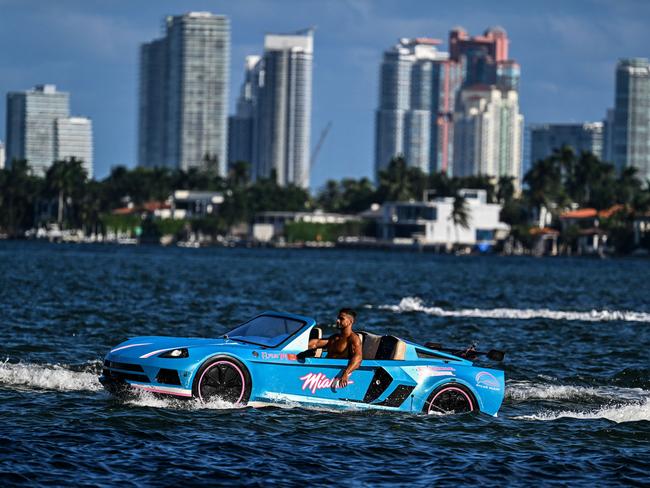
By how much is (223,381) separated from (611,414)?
21.7ft

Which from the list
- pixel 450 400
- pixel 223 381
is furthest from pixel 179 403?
pixel 450 400

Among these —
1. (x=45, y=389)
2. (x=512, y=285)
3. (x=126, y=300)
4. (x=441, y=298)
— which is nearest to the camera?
(x=45, y=389)

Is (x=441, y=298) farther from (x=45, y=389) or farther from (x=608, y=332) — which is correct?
(x=45, y=389)

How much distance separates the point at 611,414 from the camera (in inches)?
891

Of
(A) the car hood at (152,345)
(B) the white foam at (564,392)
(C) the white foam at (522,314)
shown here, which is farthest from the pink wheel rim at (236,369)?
(C) the white foam at (522,314)

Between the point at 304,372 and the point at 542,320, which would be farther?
the point at 542,320

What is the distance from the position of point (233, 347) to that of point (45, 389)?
4.35 metres

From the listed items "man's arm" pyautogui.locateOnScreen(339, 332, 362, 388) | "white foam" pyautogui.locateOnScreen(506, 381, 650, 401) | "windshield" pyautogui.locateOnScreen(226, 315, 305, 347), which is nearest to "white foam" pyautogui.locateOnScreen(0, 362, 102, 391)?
"windshield" pyautogui.locateOnScreen(226, 315, 305, 347)

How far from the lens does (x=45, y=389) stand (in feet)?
74.8

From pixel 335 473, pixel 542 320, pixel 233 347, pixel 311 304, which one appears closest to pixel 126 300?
pixel 311 304

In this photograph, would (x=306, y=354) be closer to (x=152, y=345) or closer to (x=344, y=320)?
(x=344, y=320)

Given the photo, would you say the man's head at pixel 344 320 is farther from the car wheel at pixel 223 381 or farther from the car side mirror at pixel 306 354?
the car wheel at pixel 223 381

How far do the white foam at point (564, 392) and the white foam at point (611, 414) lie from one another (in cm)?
172

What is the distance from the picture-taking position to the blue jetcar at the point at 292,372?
774 inches
